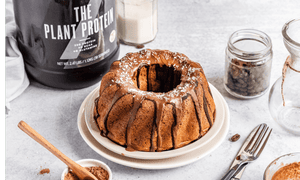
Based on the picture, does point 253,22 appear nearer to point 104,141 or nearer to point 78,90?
point 78,90

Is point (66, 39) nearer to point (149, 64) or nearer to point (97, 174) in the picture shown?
point (149, 64)

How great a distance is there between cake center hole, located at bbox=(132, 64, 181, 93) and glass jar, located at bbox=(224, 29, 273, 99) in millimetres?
243

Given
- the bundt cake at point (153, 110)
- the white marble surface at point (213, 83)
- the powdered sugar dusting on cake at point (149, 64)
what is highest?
the powdered sugar dusting on cake at point (149, 64)

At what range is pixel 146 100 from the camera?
114 cm

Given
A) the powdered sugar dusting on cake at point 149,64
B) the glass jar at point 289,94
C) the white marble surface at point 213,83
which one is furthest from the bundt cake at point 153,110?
the glass jar at point 289,94

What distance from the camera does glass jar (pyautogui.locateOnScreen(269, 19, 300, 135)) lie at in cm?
127

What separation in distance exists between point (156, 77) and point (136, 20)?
1.43ft

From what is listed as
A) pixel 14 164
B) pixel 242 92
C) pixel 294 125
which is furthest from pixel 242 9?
pixel 14 164

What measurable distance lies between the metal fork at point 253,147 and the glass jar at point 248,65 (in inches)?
6.8

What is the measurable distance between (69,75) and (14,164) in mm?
371

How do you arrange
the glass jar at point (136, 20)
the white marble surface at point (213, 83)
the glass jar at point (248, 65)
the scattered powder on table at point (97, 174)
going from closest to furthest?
the scattered powder on table at point (97, 174)
the white marble surface at point (213, 83)
the glass jar at point (248, 65)
the glass jar at point (136, 20)

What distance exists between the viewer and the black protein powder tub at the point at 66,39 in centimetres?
Answer: 130

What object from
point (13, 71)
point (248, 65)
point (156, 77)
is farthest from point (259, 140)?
point (13, 71)

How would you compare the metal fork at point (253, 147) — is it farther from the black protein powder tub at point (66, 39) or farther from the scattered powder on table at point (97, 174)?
the black protein powder tub at point (66, 39)
